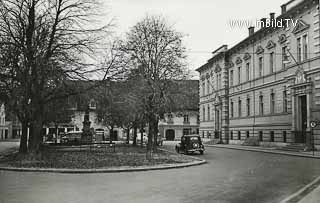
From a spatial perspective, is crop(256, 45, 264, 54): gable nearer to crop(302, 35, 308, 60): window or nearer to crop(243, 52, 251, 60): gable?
crop(243, 52, 251, 60): gable

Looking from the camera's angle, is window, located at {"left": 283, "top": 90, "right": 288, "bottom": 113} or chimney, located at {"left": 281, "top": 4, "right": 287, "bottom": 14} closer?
window, located at {"left": 283, "top": 90, "right": 288, "bottom": 113}

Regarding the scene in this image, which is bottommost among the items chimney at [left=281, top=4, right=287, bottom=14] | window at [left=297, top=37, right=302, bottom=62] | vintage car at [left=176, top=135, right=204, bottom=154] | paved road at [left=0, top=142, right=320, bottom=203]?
paved road at [left=0, top=142, right=320, bottom=203]

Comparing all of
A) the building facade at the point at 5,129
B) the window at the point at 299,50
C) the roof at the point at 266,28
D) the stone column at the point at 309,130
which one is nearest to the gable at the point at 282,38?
the roof at the point at 266,28

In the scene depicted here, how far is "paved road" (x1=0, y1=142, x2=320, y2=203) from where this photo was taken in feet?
38.1

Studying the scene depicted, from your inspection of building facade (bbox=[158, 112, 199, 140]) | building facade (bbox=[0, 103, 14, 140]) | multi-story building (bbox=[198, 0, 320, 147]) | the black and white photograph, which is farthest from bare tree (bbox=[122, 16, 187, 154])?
building facade (bbox=[0, 103, 14, 140])

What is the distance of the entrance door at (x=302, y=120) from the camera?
122 feet

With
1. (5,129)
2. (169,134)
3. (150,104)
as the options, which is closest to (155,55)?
(150,104)

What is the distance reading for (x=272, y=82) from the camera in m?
43.9

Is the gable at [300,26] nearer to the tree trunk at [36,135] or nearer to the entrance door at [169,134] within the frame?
the tree trunk at [36,135]

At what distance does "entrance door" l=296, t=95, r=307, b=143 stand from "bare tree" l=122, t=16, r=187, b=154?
12.1 meters

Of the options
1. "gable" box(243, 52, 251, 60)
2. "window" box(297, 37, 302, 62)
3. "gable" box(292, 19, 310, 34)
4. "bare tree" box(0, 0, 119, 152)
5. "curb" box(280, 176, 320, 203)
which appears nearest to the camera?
"curb" box(280, 176, 320, 203)

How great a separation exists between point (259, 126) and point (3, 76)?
3193 cm

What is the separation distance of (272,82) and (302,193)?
32.8 metres

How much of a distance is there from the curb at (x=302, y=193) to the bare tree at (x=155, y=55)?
17.5 metres
